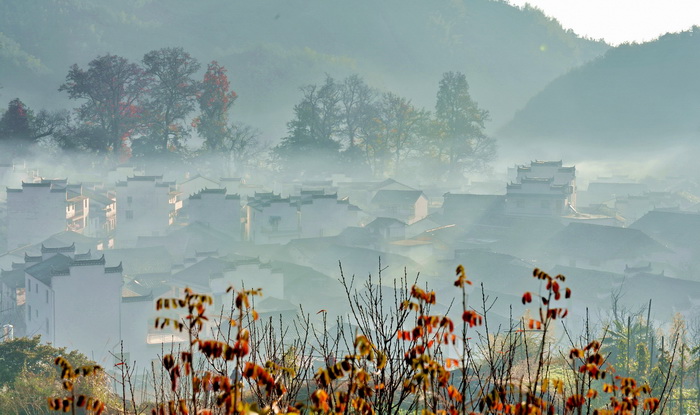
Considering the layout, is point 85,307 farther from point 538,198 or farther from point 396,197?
point 538,198

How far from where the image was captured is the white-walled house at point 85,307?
1891 cm

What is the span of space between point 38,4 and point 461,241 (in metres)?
84.3

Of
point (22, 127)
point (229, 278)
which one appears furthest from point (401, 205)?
point (22, 127)

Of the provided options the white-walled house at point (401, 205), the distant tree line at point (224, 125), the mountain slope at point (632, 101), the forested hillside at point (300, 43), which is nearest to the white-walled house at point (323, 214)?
the white-walled house at point (401, 205)

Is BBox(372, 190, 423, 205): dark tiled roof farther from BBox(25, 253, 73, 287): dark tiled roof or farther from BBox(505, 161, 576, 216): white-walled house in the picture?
BBox(25, 253, 73, 287): dark tiled roof

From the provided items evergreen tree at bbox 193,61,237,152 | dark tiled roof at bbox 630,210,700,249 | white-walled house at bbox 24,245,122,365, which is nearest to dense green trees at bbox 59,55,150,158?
evergreen tree at bbox 193,61,237,152

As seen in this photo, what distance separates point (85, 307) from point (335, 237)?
1516 cm

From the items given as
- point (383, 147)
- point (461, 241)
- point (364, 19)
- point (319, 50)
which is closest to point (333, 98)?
point (383, 147)

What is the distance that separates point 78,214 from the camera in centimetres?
3297

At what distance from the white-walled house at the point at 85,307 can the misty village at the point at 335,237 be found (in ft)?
0.19

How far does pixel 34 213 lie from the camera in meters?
30.3

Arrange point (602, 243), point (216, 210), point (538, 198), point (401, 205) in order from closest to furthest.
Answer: point (602, 243)
point (216, 210)
point (538, 198)
point (401, 205)

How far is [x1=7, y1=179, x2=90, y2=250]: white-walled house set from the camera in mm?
30109

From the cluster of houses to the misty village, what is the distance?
0.38 feet
